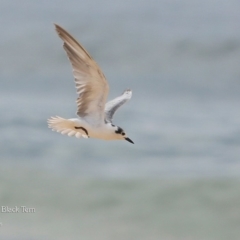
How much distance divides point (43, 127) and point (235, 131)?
244cm

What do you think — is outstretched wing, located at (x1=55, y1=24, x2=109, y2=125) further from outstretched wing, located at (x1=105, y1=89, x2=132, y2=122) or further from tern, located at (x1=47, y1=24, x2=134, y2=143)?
outstretched wing, located at (x1=105, y1=89, x2=132, y2=122)

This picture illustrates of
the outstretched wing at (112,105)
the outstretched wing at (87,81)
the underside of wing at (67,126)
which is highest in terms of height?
the outstretched wing at (112,105)

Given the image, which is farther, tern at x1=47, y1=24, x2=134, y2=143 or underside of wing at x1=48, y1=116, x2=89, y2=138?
underside of wing at x1=48, y1=116, x2=89, y2=138

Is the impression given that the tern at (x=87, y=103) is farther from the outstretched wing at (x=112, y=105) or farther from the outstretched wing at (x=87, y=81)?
the outstretched wing at (x=112, y=105)

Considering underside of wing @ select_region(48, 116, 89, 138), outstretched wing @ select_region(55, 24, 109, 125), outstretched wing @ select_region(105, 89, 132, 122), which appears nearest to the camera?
outstretched wing @ select_region(55, 24, 109, 125)

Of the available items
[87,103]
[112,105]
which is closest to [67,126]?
→ [87,103]

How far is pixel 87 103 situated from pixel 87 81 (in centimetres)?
18

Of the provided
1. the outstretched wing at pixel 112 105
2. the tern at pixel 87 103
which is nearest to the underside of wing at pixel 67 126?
the tern at pixel 87 103

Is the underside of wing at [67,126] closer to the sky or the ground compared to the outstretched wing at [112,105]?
closer to the ground

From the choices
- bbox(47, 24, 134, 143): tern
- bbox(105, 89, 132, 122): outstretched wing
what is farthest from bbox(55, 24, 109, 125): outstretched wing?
bbox(105, 89, 132, 122): outstretched wing

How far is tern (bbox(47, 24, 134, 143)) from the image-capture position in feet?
23.9

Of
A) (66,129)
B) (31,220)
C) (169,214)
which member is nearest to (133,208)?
(169,214)

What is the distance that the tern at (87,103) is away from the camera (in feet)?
23.9

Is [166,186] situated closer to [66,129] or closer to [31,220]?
[31,220]
